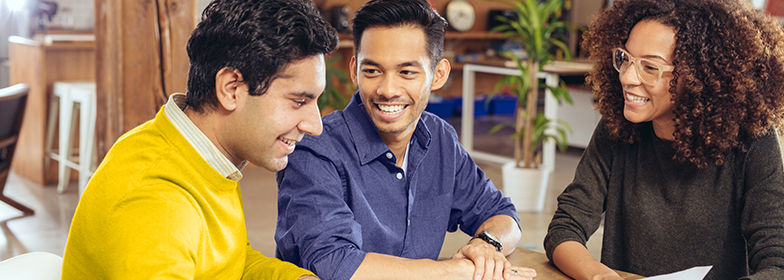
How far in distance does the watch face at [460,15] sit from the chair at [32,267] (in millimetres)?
8239

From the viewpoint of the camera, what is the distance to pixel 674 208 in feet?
4.82

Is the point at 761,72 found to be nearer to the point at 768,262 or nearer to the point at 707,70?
the point at 707,70

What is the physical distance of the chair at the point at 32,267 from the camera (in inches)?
39.6

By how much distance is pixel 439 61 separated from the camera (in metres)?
1.58

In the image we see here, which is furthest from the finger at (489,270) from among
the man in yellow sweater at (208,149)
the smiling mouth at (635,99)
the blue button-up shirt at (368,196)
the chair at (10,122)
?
the chair at (10,122)

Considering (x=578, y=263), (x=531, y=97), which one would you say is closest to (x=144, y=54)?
(x=578, y=263)

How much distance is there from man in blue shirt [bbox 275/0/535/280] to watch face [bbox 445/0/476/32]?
24.9ft

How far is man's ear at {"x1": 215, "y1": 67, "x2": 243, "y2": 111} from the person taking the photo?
104 cm

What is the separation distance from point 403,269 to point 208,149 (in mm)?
447

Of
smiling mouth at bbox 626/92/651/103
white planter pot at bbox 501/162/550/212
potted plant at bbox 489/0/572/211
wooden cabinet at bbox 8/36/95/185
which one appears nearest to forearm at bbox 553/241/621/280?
smiling mouth at bbox 626/92/651/103

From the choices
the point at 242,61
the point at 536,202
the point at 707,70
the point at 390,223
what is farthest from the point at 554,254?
the point at 536,202

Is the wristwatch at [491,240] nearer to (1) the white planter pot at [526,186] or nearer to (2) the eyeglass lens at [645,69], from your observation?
(2) the eyeglass lens at [645,69]

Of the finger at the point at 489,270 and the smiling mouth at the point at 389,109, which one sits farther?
the smiling mouth at the point at 389,109

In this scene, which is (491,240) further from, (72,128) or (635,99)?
(72,128)
